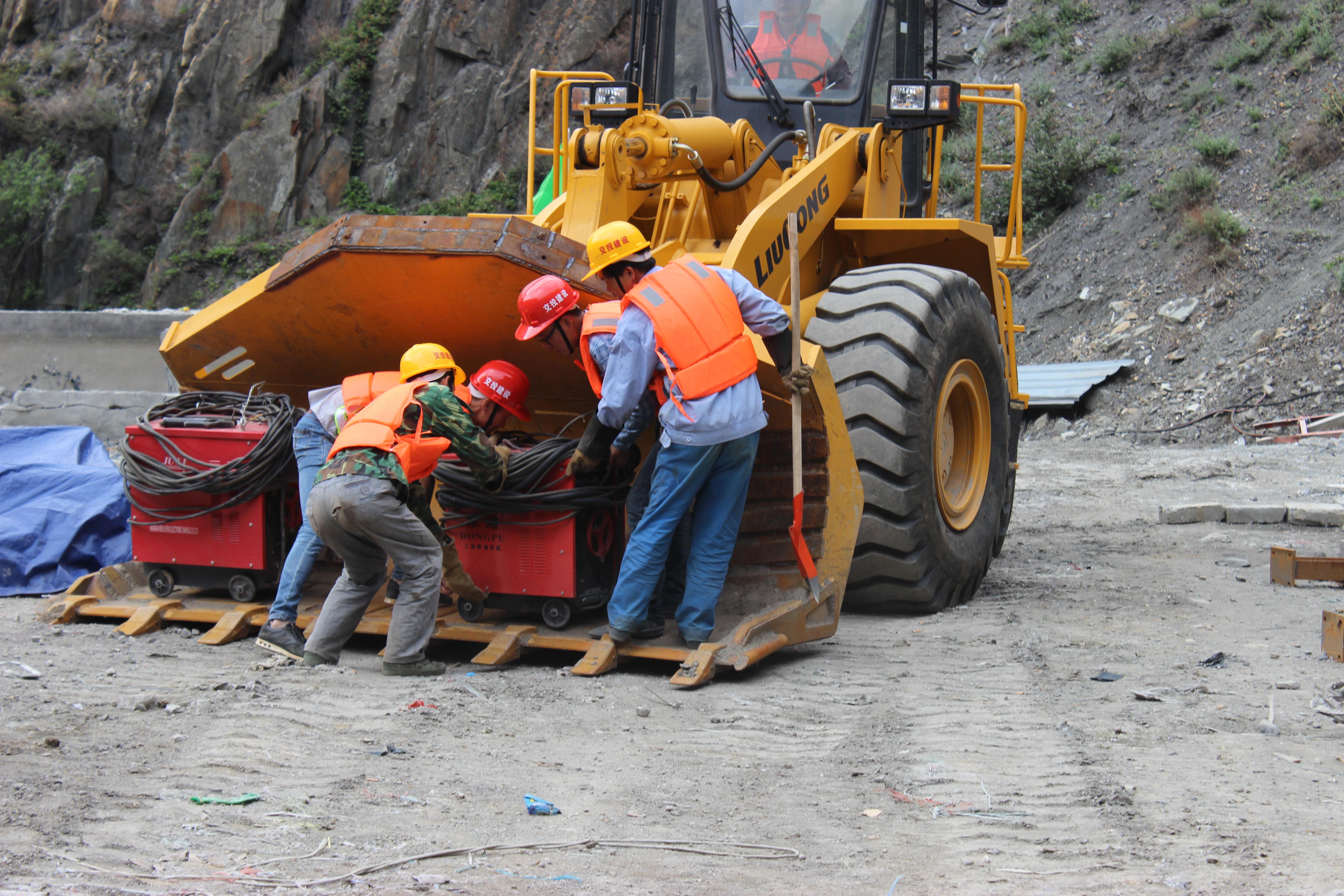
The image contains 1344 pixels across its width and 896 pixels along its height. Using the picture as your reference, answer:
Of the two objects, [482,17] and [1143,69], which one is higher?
[482,17]

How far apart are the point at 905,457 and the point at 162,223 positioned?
83.4ft

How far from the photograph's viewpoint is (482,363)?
561 cm

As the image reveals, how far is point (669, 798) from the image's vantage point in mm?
3340

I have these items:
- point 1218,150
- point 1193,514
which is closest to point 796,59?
point 1193,514

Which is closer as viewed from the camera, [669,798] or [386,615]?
[669,798]

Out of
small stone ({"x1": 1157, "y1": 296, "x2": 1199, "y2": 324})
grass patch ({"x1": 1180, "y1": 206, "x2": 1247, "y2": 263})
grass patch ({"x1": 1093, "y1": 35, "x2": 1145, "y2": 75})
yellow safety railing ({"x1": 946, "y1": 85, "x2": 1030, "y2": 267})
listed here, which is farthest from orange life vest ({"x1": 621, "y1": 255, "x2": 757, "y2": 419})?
grass patch ({"x1": 1093, "y1": 35, "x2": 1145, "y2": 75})

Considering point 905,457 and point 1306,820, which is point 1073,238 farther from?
point 1306,820

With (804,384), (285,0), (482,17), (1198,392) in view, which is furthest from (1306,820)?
(285,0)

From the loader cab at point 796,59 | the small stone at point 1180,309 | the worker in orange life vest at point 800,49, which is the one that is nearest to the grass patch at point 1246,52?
the small stone at point 1180,309

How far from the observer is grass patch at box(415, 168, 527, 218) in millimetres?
24844

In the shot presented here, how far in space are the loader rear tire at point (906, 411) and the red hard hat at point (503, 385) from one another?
4.52 feet

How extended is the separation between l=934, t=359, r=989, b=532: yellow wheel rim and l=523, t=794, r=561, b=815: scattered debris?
3.32m

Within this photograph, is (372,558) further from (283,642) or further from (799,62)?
(799,62)

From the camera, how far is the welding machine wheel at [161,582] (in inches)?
220
